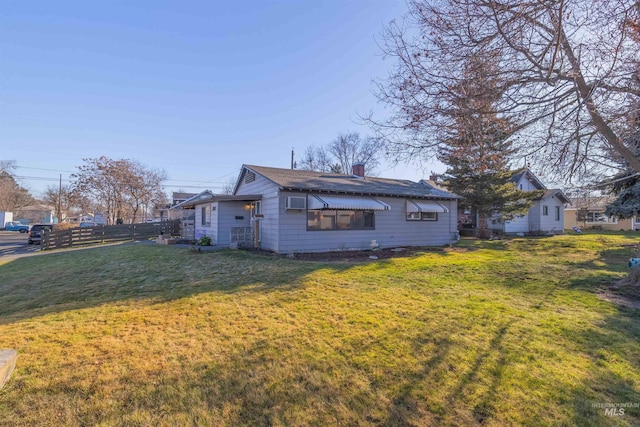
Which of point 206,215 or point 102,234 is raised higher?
point 206,215

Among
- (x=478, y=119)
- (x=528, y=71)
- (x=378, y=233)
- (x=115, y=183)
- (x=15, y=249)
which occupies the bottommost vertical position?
(x=15, y=249)

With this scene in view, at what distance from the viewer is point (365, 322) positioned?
14.7ft

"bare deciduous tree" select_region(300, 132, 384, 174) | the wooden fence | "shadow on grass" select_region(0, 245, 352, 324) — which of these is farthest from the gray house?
"bare deciduous tree" select_region(300, 132, 384, 174)

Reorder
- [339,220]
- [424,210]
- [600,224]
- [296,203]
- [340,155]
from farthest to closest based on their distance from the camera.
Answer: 1. [340,155]
2. [600,224]
3. [424,210]
4. [339,220]
5. [296,203]

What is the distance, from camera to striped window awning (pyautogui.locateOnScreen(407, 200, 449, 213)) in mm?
14758

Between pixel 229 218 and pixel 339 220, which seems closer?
pixel 339 220

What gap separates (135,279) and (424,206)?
13.2m

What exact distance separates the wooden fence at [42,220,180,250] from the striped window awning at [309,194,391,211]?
1632 cm

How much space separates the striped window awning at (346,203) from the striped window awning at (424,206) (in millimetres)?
1830

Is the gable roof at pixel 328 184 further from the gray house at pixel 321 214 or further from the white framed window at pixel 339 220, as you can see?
the white framed window at pixel 339 220

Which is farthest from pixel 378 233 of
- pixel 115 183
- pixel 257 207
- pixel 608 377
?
pixel 115 183

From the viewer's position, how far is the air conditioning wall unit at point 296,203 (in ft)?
38.0

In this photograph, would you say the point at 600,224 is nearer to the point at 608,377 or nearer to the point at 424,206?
the point at 424,206

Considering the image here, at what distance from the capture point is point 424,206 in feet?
49.0
